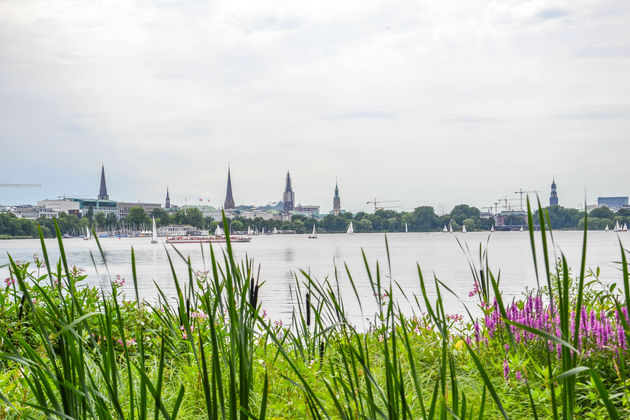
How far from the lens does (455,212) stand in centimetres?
13650

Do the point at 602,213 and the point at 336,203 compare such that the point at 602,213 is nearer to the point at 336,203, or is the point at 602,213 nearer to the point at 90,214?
the point at 336,203

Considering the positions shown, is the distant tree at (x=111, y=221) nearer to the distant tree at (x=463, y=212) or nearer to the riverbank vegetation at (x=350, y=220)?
the riverbank vegetation at (x=350, y=220)

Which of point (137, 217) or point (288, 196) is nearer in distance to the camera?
point (137, 217)

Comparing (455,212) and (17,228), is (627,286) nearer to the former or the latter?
(17,228)

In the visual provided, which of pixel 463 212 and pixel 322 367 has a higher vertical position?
pixel 463 212

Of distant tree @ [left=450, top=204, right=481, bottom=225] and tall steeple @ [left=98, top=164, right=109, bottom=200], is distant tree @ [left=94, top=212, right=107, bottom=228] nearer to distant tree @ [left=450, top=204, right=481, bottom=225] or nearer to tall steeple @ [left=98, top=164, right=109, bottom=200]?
tall steeple @ [left=98, top=164, right=109, bottom=200]

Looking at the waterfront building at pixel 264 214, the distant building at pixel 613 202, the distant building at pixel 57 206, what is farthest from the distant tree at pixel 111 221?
the distant building at pixel 613 202

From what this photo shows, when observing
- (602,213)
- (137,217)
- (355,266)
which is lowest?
(355,266)

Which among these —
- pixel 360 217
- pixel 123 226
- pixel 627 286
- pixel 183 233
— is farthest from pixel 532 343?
pixel 360 217

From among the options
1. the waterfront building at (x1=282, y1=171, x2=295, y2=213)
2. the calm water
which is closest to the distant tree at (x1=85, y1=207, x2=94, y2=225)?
the calm water

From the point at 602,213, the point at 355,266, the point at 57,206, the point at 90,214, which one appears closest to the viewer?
the point at 355,266

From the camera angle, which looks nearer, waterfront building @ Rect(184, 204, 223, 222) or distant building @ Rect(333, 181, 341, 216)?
waterfront building @ Rect(184, 204, 223, 222)

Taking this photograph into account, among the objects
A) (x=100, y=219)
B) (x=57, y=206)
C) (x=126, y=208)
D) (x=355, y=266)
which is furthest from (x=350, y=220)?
(x=355, y=266)

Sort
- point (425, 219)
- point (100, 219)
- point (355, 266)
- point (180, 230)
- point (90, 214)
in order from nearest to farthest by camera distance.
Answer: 1. point (355, 266)
2. point (100, 219)
3. point (90, 214)
4. point (180, 230)
5. point (425, 219)
